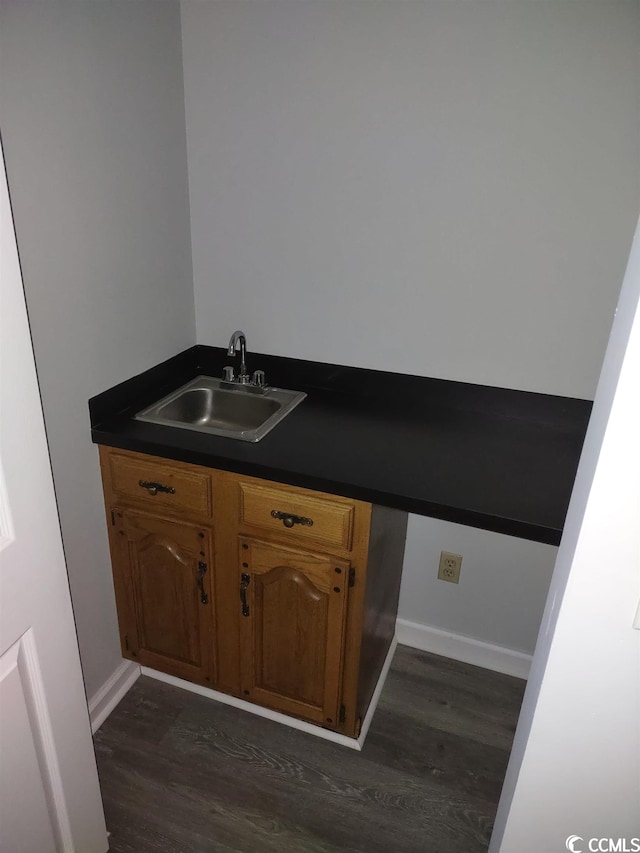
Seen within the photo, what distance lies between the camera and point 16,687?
41.4 inches

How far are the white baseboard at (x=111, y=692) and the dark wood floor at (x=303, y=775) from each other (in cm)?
3

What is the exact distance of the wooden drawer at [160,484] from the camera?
161cm

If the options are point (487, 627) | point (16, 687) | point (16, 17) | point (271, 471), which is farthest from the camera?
point (487, 627)

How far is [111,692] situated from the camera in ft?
6.25

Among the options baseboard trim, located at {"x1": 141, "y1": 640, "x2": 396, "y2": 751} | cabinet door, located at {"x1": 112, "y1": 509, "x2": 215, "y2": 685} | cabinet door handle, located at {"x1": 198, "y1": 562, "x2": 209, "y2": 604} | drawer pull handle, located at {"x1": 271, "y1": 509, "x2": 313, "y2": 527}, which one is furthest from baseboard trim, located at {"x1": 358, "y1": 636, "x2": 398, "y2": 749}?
drawer pull handle, located at {"x1": 271, "y1": 509, "x2": 313, "y2": 527}

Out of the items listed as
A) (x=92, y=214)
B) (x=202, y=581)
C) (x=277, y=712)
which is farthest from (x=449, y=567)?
(x=92, y=214)

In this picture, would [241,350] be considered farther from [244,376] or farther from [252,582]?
[252,582]

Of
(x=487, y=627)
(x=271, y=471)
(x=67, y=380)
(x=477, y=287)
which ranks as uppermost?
(x=477, y=287)

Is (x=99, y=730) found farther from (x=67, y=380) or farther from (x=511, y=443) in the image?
(x=511, y=443)

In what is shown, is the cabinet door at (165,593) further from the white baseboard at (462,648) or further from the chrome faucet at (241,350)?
the white baseboard at (462,648)

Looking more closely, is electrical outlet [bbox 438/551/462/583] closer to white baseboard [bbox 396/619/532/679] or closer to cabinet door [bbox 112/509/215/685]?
white baseboard [bbox 396/619/532/679]

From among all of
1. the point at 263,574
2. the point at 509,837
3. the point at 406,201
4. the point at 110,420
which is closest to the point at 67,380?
the point at 110,420

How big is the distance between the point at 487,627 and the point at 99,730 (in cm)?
131

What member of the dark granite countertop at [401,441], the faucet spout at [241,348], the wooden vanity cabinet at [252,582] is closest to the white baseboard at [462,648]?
the wooden vanity cabinet at [252,582]
